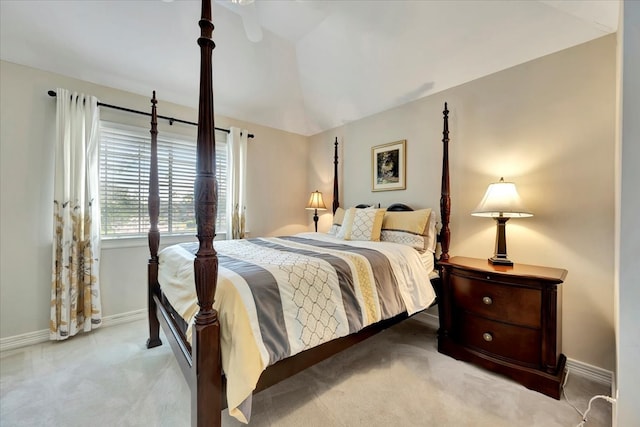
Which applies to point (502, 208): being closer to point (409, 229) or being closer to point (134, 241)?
point (409, 229)

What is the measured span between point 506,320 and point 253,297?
180cm

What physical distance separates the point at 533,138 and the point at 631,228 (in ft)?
4.37

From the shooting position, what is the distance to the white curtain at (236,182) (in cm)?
349

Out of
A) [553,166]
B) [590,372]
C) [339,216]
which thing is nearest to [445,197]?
[553,166]

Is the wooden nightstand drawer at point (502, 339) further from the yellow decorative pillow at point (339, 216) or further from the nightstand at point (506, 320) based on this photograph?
the yellow decorative pillow at point (339, 216)

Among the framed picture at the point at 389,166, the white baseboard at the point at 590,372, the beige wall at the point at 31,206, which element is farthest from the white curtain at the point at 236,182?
the white baseboard at the point at 590,372

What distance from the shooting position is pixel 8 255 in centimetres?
224

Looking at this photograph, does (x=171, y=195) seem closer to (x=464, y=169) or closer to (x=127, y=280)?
(x=127, y=280)

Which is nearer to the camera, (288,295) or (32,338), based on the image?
(288,295)

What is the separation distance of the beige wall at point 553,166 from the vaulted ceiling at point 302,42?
19cm

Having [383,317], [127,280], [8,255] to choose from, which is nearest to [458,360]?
[383,317]

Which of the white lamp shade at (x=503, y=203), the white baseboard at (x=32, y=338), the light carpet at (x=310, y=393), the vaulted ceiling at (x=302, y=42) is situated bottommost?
the light carpet at (x=310, y=393)

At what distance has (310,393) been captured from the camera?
1.70 meters

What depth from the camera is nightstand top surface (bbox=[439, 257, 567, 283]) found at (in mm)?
1725
